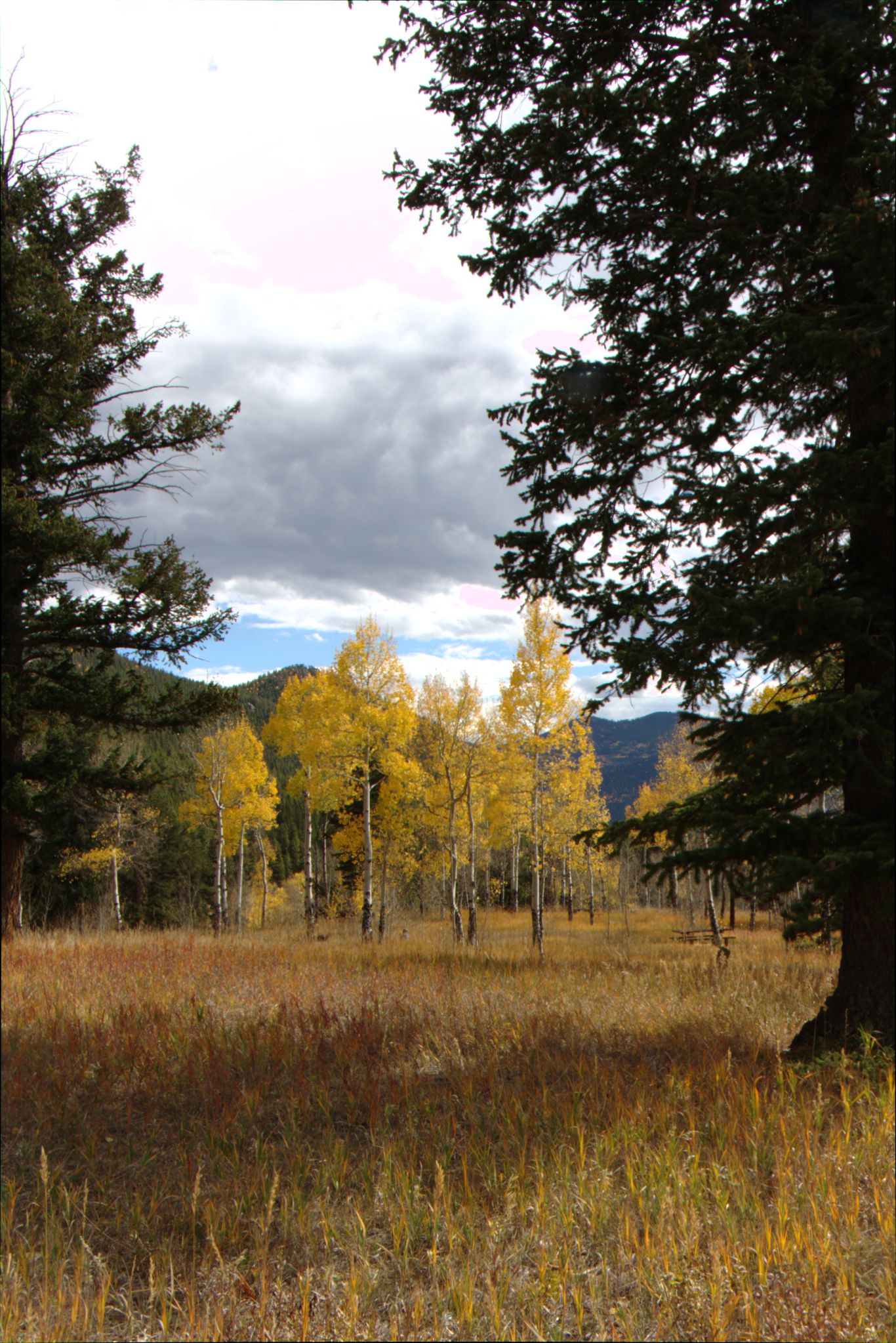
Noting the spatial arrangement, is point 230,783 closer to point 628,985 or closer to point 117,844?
point 117,844

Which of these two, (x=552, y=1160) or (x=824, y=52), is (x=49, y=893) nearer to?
(x=552, y=1160)

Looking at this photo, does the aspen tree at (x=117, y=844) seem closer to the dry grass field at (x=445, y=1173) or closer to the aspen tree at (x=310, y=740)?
the aspen tree at (x=310, y=740)

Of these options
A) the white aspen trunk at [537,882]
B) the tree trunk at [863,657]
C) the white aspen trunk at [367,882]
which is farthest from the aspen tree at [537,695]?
the tree trunk at [863,657]

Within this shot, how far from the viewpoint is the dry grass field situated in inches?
105

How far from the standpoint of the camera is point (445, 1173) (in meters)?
3.77

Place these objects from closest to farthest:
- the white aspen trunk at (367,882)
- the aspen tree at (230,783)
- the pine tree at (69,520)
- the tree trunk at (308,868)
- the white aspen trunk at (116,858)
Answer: the pine tree at (69,520), the white aspen trunk at (367,882), the tree trunk at (308,868), the white aspen trunk at (116,858), the aspen tree at (230,783)

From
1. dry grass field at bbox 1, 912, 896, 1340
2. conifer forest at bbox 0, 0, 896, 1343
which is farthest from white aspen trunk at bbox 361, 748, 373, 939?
dry grass field at bbox 1, 912, 896, 1340

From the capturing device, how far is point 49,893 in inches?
1465

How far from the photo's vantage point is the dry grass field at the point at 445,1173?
2.68 m

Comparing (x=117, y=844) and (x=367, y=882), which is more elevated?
(x=117, y=844)

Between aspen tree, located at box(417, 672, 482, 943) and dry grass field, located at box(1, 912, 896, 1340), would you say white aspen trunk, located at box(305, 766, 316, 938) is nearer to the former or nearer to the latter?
aspen tree, located at box(417, 672, 482, 943)

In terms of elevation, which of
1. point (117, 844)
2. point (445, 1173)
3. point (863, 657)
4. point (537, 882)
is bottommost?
point (537, 882)

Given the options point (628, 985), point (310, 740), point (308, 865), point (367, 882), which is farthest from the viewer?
point (308, 865)

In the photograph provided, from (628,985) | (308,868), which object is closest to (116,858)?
(308,868)
